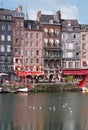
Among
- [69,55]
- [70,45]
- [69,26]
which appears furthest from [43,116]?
[69,26]

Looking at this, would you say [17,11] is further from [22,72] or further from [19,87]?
[19,87]

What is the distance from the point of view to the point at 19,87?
294 feet

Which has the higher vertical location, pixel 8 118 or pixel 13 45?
pixel 13 45

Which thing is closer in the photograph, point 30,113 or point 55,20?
point 30,113

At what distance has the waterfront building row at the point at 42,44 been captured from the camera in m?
104

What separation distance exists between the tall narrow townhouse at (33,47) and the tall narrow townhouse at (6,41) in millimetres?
3498

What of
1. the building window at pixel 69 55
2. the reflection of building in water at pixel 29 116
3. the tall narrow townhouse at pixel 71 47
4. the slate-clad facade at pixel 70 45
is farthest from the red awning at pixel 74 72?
the reflection of building in water at pixel 29 116

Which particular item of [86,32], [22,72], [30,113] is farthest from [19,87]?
[30,113]

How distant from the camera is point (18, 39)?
105 m

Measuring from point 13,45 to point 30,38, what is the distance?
431 cm

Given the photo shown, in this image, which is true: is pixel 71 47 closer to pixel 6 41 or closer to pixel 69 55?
pixel 69 55

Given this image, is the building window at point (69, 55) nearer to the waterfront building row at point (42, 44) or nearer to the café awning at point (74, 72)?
the waterfront building row at point (42, 44)

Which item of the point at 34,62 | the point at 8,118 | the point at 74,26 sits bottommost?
the point at 8,118

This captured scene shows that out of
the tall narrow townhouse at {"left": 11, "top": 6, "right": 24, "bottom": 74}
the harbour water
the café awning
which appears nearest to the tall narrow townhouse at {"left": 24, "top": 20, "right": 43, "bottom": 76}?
the tall narrow townhouse at {"left": 11, "top": 6, "right": 24, "bottom": 74}
